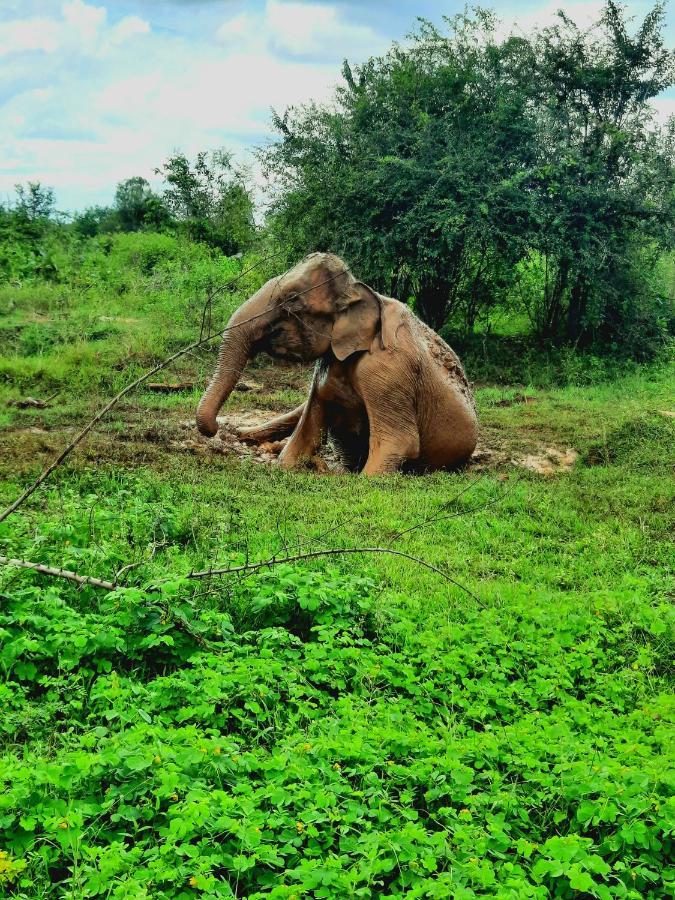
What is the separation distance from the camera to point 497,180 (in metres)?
18.2

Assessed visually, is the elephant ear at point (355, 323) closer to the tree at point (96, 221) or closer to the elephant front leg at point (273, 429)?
the elephant front leg at point (273, 429)

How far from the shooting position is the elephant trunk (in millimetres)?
8852

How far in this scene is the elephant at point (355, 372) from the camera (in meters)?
8.96

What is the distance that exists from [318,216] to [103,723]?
52.9ft

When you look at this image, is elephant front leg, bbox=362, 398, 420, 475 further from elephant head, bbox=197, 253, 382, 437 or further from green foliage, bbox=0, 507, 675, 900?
green foliage, bbox=0, 507, 675, 900

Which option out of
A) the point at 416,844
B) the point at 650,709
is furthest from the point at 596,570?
the point at 416,844

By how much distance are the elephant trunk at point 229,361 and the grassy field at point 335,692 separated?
0.76 metres

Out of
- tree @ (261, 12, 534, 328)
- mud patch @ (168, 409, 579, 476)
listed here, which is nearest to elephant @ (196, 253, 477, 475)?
mud patch @ (168, 409, 579, 476)

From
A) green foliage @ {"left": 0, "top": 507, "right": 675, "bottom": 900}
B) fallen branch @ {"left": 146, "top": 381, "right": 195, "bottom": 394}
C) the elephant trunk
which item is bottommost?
green foliage @ {"left": 0, "top": 507, "right": 675, "bottom": 900}

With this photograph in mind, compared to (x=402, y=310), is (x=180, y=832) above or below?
below

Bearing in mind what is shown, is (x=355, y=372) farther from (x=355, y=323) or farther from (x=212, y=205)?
(x=212, y=205)

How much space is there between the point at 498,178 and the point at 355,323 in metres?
10.4

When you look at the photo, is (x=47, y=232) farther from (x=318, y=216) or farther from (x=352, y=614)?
(x=352, y=614)

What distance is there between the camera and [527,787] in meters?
3.68
